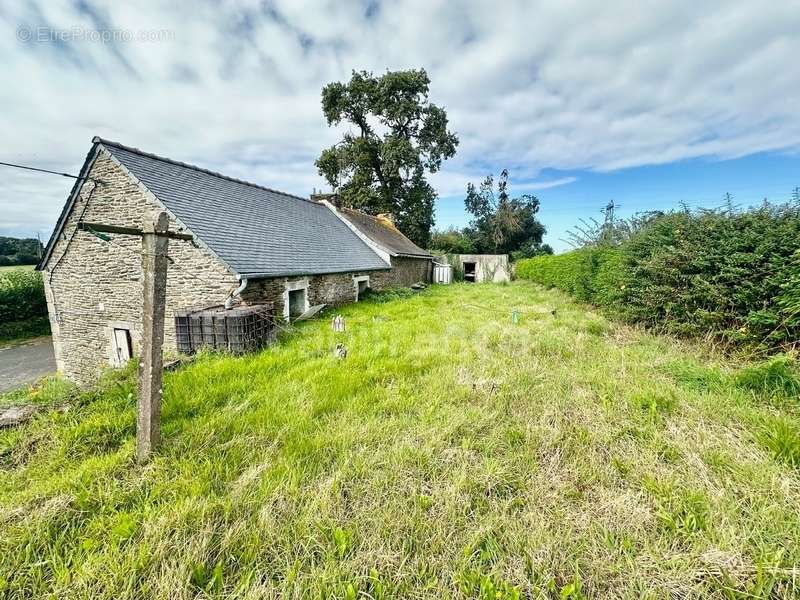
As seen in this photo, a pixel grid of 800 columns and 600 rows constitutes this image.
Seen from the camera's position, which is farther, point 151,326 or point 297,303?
point 297,303

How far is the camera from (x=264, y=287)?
849 cm

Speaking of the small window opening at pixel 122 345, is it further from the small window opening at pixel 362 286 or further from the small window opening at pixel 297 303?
the small window opening at pixel 362 286

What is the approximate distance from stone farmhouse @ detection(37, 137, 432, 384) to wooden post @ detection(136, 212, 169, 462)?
5018 millimetres

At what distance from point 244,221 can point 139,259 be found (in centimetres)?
300

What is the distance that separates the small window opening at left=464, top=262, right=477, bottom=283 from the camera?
29288mm

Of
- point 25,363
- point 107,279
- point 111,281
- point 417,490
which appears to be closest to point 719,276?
point 417,490

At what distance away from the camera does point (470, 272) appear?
29672 millimetres

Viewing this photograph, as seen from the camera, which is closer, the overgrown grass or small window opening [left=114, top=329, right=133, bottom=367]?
small window opening [left=114, top=329, right=133, bottom=367]

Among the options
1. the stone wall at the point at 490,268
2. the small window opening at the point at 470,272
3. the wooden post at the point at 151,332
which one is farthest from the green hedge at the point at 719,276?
the small window opening at the point at 470,272

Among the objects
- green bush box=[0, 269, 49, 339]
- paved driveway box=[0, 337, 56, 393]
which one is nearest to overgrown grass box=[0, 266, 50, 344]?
green bush box=[0, 269, 49, 339]

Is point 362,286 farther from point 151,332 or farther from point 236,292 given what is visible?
point 151,332

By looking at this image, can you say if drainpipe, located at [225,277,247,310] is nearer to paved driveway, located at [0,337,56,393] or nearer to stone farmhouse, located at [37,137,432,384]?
stone farmhouse, located at [37,137,432,384]

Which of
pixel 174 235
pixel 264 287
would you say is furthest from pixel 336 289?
pixel 174 235

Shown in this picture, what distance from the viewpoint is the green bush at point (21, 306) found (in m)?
18.2
